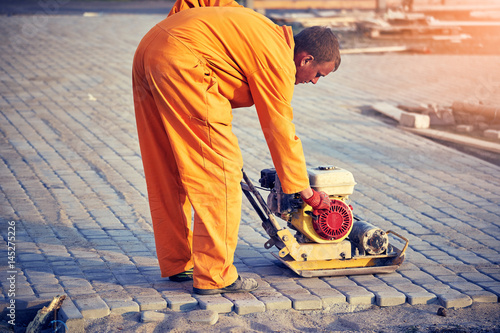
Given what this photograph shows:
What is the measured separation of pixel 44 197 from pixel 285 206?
2.74 m

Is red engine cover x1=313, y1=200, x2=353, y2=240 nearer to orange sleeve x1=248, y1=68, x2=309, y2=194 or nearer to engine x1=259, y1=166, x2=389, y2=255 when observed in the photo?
engine x1=259, y1=166, x2=389, y2=255

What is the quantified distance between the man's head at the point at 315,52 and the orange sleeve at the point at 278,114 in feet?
0.54

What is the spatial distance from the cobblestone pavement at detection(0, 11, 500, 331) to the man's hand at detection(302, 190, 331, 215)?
1.87 feet

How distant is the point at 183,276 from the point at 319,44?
1803 mm

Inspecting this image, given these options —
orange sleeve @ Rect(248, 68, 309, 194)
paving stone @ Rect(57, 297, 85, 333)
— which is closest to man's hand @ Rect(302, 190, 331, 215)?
orange sleeve @ Rect(248, 68, 309, 194)

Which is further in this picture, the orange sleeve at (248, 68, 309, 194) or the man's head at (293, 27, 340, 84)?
the man's head at (293, 27, 340, 84)

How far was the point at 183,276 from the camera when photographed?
4.20m

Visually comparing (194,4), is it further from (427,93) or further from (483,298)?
(427,93)

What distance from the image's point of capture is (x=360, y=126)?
886 centimetres

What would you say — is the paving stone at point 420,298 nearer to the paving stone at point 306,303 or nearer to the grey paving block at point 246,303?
the paving stone at point 306,303

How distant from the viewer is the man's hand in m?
3.96

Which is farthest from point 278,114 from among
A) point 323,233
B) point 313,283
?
point 313,283

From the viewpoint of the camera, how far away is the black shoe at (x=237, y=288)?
3938 millimetres

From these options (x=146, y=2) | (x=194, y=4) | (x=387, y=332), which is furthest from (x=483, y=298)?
(x=146, y=2)
